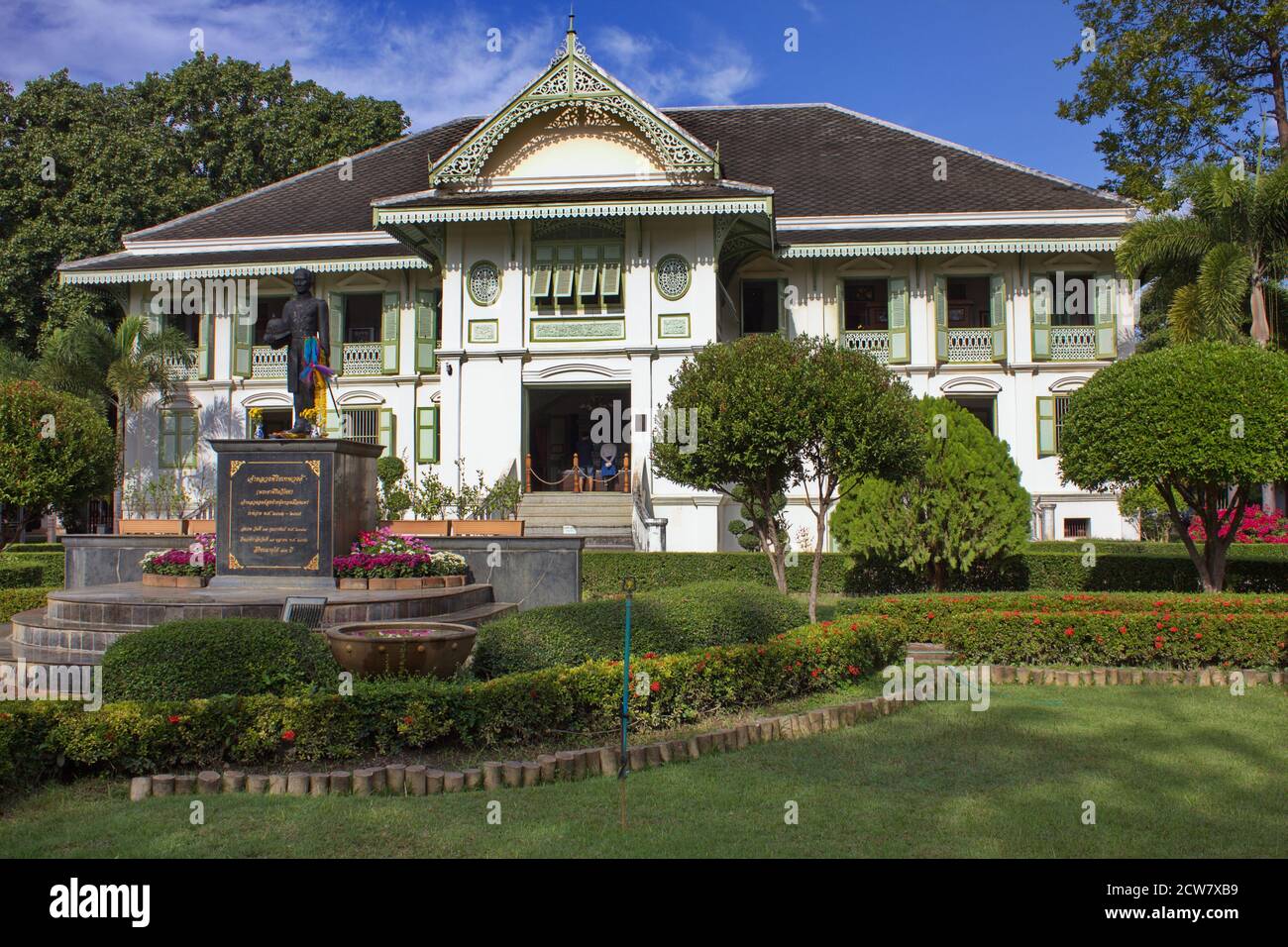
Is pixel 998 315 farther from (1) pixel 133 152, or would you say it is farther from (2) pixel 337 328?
(1) pixel 133 152

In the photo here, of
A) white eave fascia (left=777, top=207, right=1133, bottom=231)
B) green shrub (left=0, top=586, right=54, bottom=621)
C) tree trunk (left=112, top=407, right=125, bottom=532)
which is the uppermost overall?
white eave fascia (left=777, top=207, right=1133, bottom=231)

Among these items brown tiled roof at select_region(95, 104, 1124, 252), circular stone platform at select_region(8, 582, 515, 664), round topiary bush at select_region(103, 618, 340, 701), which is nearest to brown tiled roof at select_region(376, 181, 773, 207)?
brown tiled roof at select_region(95, 104, 1124, 252)

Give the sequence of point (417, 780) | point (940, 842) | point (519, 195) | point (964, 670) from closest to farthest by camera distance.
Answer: point (940, 842) → point (417, 780) → point (964, 670) → point (519, 195)

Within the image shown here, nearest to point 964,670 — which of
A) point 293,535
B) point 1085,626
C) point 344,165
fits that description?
point 1085,626

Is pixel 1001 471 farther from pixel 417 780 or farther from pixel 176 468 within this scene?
pixel 176 468

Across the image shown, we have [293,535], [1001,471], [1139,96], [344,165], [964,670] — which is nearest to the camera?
[964,670]

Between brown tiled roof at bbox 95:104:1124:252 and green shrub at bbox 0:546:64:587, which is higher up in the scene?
brown tiled roof at bbox 95:104:1124:252

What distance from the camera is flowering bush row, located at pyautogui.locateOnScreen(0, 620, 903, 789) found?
6.40m

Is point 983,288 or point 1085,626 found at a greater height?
point 983,288

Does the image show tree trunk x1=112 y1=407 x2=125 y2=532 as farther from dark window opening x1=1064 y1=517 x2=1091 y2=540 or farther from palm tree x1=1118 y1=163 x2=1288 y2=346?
palm tree x1=1118 y1=163 x2=1288 y2=346

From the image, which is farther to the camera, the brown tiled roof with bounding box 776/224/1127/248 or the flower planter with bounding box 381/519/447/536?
the brown tiled roof with bounding box 776/224/1127/248

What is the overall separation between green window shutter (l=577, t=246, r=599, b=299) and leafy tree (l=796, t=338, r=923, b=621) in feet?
37.2

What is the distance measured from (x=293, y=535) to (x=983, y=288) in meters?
20.2

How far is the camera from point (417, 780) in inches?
246
